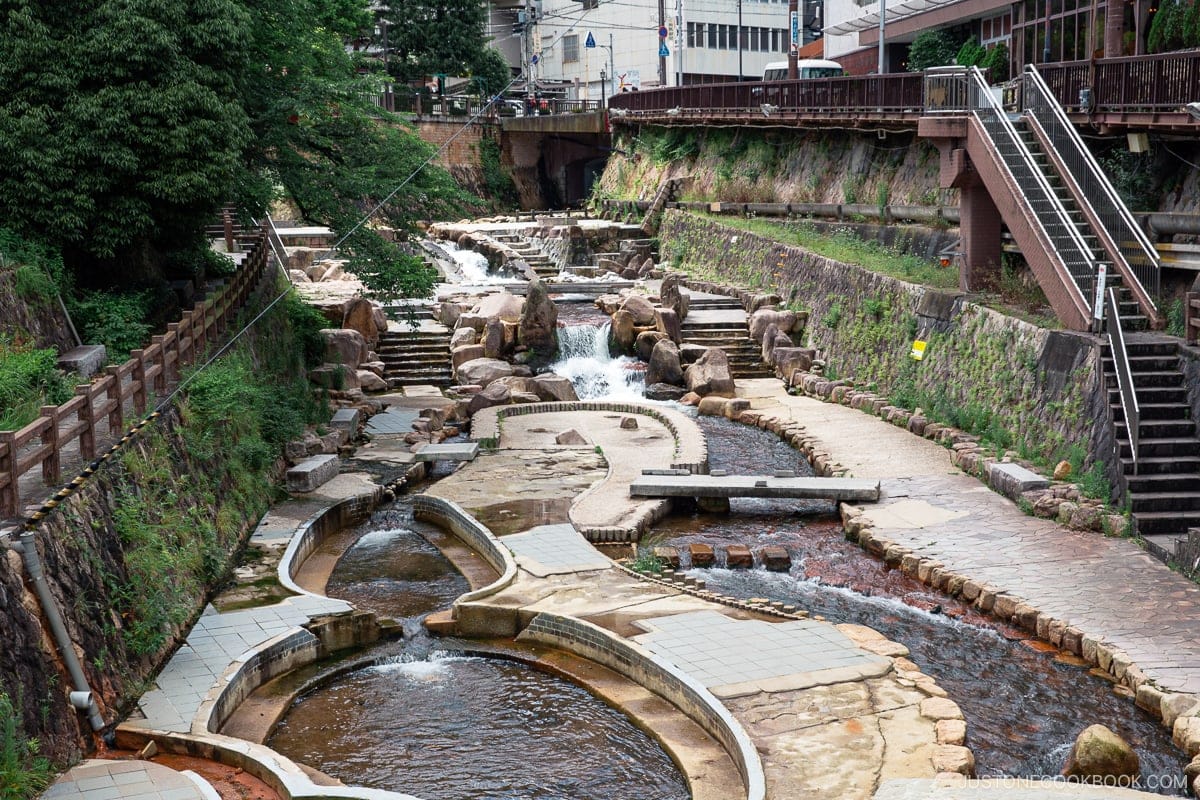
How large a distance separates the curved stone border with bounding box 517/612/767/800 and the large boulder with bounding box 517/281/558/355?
16066 millimetres

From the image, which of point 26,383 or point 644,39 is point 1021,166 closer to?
point 26,383

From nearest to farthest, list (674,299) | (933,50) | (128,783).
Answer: (128,783)
(674,299)
(933,50)

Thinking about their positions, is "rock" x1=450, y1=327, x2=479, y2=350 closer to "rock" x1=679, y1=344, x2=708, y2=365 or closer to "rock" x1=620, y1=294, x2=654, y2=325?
"rock" x1=620, y1=294, x2=654, y2=325

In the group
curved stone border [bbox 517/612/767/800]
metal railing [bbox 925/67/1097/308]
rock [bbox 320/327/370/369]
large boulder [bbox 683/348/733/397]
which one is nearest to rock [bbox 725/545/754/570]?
curved stone border [bbox 517/612/767/800]

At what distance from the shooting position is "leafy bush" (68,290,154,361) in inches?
758

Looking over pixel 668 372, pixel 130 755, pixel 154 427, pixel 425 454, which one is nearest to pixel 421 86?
pixel 668 372

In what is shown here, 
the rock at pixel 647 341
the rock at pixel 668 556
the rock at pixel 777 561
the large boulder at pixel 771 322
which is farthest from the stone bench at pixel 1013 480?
the large boulder at pixel 771 322

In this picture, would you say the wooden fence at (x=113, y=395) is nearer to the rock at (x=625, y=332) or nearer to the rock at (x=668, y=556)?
the rock at (x=668, y=556)

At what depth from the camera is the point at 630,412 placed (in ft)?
84.1

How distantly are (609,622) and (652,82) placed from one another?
61091 mm

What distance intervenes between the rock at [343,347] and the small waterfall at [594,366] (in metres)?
4.71

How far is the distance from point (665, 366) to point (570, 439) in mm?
5912

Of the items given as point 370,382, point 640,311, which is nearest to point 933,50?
point 640,311

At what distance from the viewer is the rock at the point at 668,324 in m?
29.5
